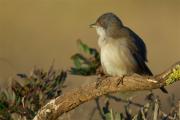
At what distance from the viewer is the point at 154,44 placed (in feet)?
58.0

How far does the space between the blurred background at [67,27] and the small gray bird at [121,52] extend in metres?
5.86

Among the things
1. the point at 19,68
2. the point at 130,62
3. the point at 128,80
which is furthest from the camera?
the point at 19,68

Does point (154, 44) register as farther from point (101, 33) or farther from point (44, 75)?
point (44, 75)

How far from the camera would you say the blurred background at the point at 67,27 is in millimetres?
16266

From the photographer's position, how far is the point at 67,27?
63.1 ft

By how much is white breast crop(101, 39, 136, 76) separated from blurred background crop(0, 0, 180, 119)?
602 cm

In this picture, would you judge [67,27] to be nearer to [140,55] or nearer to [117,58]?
[140,55]

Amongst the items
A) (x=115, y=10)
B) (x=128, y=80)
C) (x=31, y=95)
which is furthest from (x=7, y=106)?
(x=115, y=10)

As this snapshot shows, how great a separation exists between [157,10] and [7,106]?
1249 cm

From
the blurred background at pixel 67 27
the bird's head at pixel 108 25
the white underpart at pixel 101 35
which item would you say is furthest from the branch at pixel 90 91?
the blurred background at pixel 67 27

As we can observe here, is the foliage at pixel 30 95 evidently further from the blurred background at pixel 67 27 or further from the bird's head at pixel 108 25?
the blurred background at pixel 67 27

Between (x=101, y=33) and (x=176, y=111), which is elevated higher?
(x=101, y=33)

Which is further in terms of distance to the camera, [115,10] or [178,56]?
[115,10]

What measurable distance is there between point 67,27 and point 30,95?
37.1 feet
